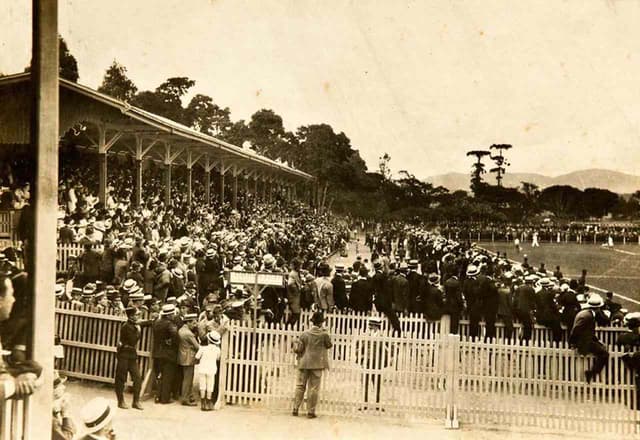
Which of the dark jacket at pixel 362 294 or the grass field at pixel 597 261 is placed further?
the grass field at pixel 597 261

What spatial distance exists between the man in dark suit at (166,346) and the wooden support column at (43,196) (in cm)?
273

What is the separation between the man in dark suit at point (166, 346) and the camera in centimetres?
746

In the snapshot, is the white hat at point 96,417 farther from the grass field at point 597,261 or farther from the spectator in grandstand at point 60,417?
the grass field at point 597,261

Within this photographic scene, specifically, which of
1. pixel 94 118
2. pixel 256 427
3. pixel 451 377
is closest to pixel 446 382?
pixel 451 377

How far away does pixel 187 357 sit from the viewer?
7.47 metres

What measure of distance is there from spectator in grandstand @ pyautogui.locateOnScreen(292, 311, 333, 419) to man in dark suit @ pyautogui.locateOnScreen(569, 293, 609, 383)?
2893 millimetres

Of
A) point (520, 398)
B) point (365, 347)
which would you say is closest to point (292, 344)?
point (365, 347)

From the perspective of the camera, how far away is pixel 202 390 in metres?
7.31

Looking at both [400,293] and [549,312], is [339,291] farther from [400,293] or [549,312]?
[549,312]

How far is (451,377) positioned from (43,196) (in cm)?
480

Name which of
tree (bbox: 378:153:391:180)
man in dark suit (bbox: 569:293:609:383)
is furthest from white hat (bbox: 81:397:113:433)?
tree (bbox: 378:153:391:180)

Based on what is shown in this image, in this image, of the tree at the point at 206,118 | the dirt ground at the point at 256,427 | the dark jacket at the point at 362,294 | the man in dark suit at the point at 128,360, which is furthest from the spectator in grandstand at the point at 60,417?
the tree at the point at 206,118

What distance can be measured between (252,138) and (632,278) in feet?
58.8

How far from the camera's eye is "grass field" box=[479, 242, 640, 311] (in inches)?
835
